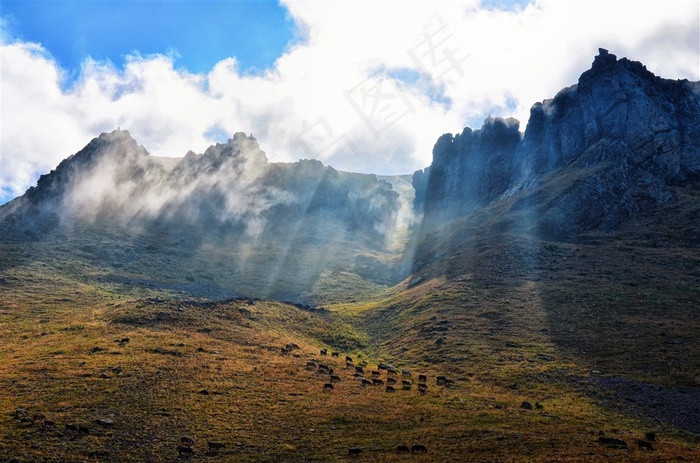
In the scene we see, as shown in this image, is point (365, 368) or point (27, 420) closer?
point (27, 420)

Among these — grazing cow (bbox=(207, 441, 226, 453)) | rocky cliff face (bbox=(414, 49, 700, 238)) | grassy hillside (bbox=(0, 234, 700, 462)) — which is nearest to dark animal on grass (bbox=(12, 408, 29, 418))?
grassy hillside (bbox=(0, 234, 700, 462))

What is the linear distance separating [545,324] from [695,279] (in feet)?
127

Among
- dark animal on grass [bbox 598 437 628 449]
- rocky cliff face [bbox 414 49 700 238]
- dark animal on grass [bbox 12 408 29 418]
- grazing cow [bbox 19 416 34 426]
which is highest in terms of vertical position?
rocky cliff face [bbox 414 49 700 238]

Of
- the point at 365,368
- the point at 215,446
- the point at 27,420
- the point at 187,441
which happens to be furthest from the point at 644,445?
the point at 27,420

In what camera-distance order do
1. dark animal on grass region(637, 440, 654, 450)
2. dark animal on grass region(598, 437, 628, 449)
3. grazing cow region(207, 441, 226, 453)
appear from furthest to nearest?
grazing cow region(207, 441, 226, 453) < dark animal on grass region(598, 437, 628, 449) < dark animal on grass region(637, 440, 654, 450)

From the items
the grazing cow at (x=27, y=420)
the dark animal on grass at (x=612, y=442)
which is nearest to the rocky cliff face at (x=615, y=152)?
the dark animal on grass at (x=612, y=442)

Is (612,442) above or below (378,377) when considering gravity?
below

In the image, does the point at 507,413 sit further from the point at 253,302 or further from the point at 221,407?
the point at 253,302

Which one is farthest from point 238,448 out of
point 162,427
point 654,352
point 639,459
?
point 654,352

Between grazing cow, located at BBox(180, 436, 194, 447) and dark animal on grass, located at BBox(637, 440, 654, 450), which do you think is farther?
grazing cow, located at BBox(180, 436, 194, 447)

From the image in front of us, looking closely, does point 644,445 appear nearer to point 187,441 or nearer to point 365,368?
point 187,441

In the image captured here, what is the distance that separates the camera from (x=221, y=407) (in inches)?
2021

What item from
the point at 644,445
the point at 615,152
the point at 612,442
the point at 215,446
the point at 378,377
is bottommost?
the point at 215,446

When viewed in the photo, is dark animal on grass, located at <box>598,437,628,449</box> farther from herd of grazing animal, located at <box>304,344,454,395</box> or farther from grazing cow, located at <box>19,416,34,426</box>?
grazing cow, located at <box>19,416,34,426</box>
